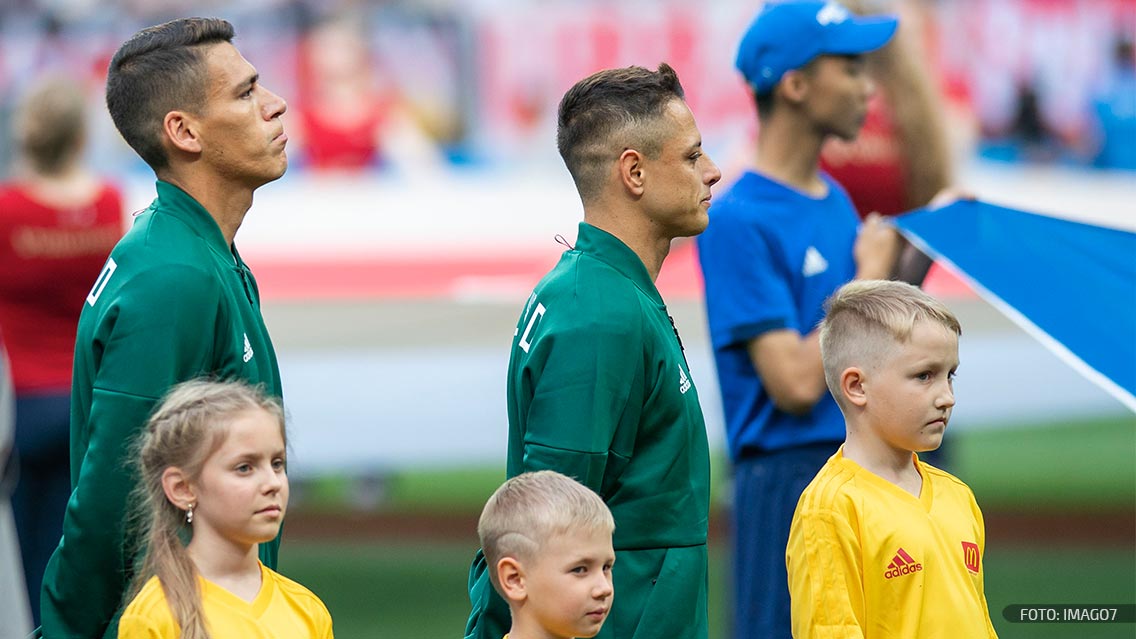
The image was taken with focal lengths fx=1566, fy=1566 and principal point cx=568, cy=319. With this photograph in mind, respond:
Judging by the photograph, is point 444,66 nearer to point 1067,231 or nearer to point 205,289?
point 1067,231

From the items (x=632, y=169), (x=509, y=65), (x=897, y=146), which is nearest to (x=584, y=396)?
(x=632, y=169)

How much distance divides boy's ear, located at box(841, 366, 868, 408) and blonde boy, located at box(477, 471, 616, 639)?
647 mm

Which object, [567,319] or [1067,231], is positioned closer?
[567,319]

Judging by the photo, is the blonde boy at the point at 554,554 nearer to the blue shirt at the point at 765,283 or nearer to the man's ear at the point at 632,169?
the man's ear at the point at 632,169

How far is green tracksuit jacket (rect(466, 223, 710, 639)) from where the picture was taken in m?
3.07

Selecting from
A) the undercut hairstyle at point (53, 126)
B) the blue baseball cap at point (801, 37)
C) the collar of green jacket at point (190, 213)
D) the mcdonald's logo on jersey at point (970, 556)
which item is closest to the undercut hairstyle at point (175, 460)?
the collar of green jacket at point (190, 213)

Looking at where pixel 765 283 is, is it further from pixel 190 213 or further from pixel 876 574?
pixel 190 213

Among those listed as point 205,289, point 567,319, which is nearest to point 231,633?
point 205,289

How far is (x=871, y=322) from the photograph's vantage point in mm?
3348

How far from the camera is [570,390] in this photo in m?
3.06

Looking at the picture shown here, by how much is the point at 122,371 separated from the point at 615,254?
3.35 ft

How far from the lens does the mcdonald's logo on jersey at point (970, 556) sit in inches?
127

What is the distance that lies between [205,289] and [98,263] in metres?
2.77

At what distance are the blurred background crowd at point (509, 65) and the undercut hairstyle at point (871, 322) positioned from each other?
25.6ft
